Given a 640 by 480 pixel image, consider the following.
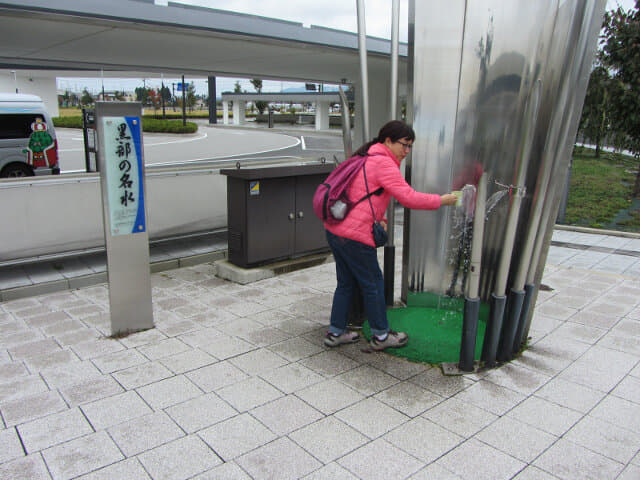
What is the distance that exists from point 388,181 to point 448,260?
1338 millimetres

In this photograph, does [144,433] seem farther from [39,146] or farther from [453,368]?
[39,146]

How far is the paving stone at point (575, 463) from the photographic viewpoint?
9.01 ft

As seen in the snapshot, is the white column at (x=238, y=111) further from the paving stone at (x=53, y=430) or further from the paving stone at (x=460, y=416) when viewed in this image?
the paving stone at (x=460, y=416)

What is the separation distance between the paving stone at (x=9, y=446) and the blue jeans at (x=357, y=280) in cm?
233

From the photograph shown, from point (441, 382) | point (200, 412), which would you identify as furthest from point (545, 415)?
point (200, 412)

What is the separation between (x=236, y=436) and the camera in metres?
3.02

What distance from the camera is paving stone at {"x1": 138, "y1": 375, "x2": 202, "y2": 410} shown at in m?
3.39

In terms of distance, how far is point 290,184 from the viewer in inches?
250

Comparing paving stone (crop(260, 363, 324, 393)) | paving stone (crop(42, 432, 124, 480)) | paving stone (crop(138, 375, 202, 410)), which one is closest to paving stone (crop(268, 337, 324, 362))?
paving stone (crop(260, 363, 324, 393))

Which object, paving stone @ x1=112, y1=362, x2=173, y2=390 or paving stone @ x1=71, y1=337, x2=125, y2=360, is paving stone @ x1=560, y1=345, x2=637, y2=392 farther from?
paving stone @ x1=71, y1=337, x2=125, y2=360

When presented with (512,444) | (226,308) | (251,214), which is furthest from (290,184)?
(512,444)

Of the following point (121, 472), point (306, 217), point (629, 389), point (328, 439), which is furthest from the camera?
point (306, 217)

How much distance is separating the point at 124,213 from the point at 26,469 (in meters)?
2.17

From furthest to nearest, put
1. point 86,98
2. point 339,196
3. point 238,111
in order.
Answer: point 86,98 < point 238,111 < point 339,196
